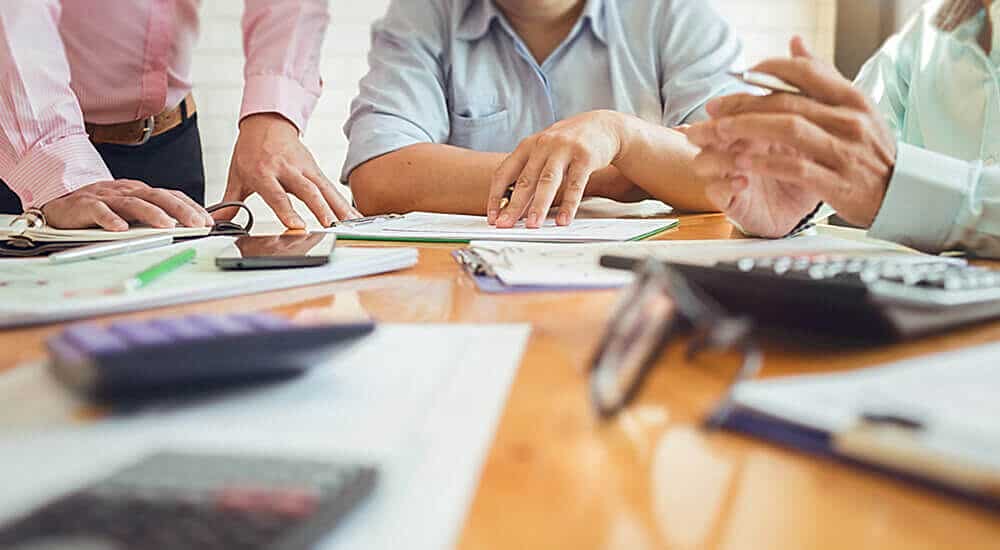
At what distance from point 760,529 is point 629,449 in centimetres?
Answer: 6

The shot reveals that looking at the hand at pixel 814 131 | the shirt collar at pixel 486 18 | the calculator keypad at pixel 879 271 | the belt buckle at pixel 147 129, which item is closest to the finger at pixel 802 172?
the hand at pixel 814 131

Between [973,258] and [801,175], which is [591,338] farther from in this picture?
Result: [973,258]

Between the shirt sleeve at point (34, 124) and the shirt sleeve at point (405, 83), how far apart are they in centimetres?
44

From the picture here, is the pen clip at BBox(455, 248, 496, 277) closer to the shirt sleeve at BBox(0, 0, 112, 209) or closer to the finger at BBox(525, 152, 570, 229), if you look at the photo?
the finger at BBox(525, 152, 570, 229)

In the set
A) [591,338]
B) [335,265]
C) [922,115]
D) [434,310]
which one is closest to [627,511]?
[591,338]

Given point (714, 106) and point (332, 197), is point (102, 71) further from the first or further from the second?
point (714, 106)

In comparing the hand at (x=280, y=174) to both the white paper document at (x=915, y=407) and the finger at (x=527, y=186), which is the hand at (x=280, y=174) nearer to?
the finger at (x=527, y=186)

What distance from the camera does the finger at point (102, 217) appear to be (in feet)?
2.93

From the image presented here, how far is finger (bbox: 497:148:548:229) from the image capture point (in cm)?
98

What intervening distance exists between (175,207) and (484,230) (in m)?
0.35

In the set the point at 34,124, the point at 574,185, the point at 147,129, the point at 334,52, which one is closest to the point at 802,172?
the point at 574,185

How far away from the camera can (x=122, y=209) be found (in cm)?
94

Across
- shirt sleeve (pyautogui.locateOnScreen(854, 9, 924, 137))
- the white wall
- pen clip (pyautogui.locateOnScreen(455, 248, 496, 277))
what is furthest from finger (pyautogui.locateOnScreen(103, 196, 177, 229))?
the white wall

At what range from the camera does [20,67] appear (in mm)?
1080
